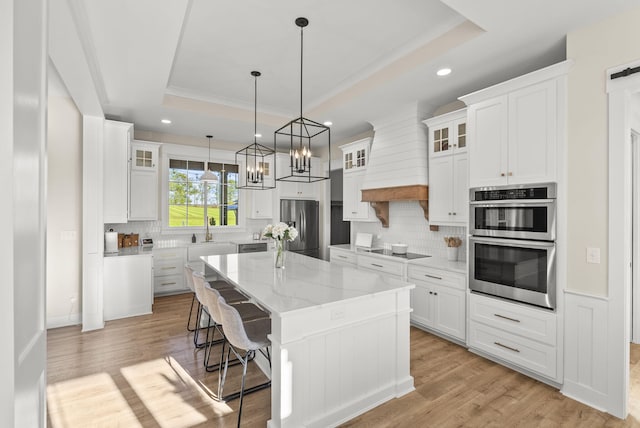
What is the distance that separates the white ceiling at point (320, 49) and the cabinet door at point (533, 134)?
0.42 metres

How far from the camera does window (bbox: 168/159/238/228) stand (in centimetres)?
562

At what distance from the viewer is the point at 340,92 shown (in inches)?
161

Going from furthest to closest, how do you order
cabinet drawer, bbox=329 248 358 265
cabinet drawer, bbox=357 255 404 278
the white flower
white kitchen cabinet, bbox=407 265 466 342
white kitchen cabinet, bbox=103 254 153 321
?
cabinet drawer, bbox=329 248 358 265, white kitchen cabinet, bbox=103 254 153 321, cabinet drawer, bbox=357 255 404 278, white kitchen cabinet, bbox=407 265 466 342, the white flower

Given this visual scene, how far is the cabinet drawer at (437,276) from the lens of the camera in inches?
130

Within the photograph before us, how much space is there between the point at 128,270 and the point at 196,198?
1.96 metres

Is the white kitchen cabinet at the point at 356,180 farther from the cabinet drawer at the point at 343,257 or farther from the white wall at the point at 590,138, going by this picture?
the white wall at the point at 590,138

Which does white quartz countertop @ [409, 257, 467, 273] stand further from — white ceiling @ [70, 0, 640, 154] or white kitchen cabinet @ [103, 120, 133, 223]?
white kitchen cabinet @ [103, 120, 133, 223]

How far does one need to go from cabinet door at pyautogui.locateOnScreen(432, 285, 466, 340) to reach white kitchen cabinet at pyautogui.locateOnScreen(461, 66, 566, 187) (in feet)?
3.93

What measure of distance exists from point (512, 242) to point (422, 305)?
136 centimetres

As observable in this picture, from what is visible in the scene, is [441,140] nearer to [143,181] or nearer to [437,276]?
[437,276]

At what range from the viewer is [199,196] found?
19.3ft

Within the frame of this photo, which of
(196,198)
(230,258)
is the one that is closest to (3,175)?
(230,258)

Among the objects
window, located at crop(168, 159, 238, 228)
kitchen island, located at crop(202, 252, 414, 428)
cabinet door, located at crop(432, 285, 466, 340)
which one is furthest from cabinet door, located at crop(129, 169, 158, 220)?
cabinet door, located at crop(432, 285, 466, 340)

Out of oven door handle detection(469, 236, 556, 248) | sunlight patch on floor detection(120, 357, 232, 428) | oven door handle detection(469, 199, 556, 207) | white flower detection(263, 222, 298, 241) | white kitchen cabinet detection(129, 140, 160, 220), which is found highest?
white kitchen cabinet detection(129, 140, 160, 220)
